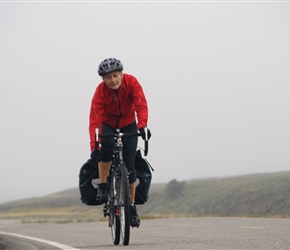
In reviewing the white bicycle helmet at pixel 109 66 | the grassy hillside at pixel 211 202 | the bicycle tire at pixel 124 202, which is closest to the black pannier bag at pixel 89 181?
the bicycle tire at pixel 124 202

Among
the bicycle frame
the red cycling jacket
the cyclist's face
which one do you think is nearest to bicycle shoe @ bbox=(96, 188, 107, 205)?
the bicycle frame

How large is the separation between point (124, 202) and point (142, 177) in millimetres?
1047

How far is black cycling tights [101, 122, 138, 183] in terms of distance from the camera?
9391 mm

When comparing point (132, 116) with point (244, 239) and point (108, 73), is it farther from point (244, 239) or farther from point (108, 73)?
point (244, 239)

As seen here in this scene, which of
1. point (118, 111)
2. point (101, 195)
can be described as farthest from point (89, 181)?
point (118, 111)

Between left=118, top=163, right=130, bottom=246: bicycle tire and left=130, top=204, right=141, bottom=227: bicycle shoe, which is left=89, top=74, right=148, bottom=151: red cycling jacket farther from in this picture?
left=130, top=204, right=141, bottom=227: bicycle shoe

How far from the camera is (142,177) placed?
32.5ft

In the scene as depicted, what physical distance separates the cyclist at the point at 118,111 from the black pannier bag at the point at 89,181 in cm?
34

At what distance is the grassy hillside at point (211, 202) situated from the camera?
224 feet

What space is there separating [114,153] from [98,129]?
421 mm

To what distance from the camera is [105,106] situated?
9.35 m

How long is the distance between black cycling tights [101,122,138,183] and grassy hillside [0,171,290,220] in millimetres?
43389

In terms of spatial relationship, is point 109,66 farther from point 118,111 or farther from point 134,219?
point 134,219

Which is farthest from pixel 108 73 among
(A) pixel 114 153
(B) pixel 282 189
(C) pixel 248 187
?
(C) pixel 248 187
